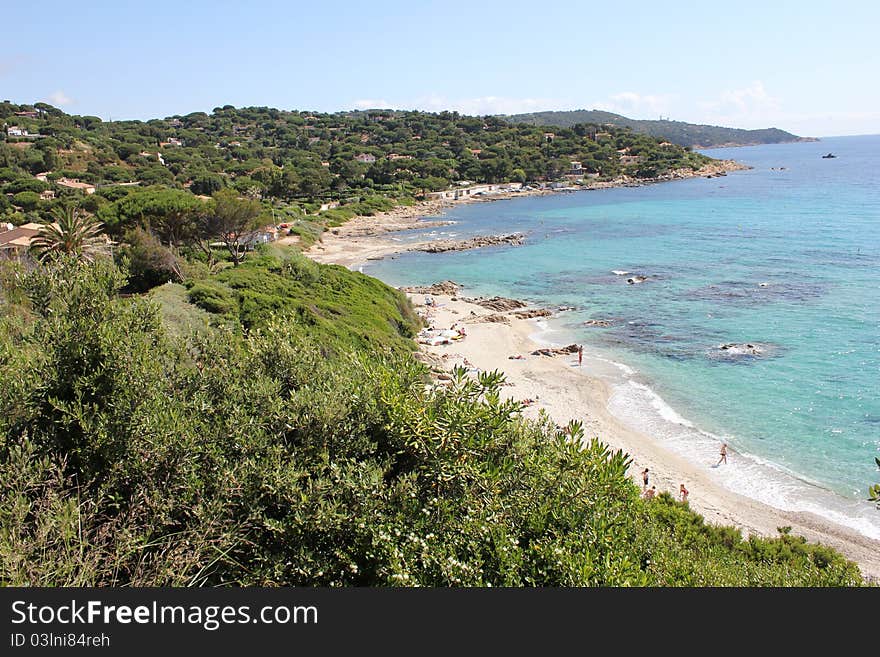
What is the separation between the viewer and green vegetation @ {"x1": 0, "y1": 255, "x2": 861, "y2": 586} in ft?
18.0

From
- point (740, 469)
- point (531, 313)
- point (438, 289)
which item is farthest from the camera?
point (438, 289)

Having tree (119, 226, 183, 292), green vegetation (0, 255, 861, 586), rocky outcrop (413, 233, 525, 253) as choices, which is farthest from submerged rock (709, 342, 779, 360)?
rocky outcrop (413, 233, 525, 253)

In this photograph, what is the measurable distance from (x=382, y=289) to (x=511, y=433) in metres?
27.4

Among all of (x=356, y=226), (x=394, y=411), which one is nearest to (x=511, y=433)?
(x=394, y=411)

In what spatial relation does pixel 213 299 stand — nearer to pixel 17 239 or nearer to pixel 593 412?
pixel 593 412

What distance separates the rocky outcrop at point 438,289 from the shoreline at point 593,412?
2.03 m

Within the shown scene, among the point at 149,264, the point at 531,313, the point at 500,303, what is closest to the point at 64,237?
the point at 149,264

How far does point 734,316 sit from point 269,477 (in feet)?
110

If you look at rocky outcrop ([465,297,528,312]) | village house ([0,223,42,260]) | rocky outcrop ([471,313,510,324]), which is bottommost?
rocky outcrop ([471,313,510,324])

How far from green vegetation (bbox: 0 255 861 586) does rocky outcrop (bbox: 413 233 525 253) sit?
50791 millimetres

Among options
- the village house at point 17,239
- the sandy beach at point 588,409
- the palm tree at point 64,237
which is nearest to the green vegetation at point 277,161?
the village house at point 17,239

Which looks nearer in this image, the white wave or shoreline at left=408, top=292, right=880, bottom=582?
shoreline at left=408, top=292, right=880, bottom=582

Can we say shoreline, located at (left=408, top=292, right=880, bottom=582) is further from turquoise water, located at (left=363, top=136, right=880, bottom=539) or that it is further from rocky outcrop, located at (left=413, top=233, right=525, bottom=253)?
rocky outcrop, located at (left=413, top=233, right=525, bottom=253)

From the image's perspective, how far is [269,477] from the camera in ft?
19.8
